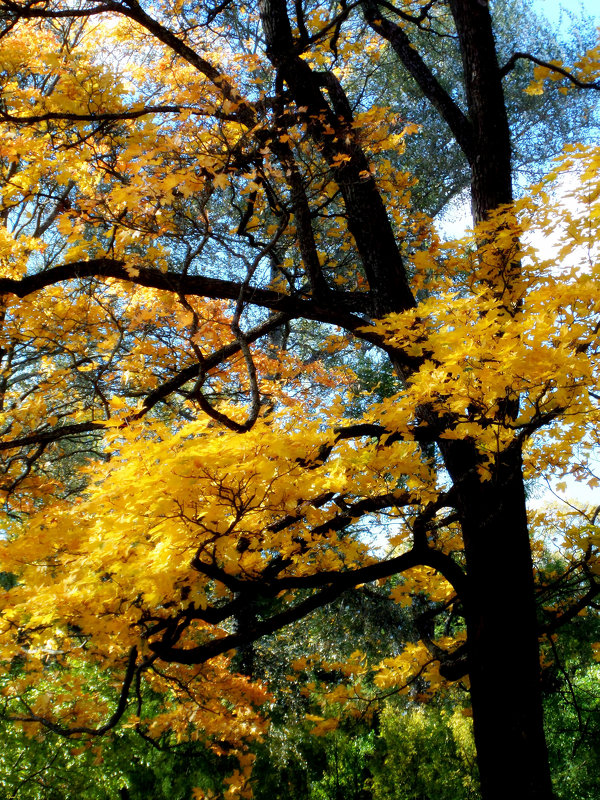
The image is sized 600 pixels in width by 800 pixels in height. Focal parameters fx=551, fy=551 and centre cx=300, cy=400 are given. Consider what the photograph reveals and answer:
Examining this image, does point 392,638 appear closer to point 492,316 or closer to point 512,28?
point 492,316

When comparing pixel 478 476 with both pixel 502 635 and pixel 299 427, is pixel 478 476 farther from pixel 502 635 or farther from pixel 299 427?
pixel 299 427

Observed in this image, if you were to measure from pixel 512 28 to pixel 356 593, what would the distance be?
11.8 metres

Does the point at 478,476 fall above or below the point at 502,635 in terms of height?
above

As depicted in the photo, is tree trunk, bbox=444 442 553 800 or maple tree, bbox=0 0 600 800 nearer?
maple tree, bbox=0 0 600 800

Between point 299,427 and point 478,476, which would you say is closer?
point 299,427

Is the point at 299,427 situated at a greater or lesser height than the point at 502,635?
greater

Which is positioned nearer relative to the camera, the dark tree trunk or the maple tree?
the maple tree

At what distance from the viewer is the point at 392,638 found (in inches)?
345

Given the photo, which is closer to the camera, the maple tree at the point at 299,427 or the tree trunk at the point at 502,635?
the maple tree at the point at 299,427

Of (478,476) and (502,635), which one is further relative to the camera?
(478,476)

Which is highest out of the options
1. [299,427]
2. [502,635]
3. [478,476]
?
[299,427]

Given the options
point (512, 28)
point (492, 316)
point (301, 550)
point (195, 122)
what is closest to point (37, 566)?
point (301, 550)

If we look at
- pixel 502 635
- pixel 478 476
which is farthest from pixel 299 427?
pixel 502 635

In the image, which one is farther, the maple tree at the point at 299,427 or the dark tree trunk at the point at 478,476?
the dark tree trunk at the point at 478,476
